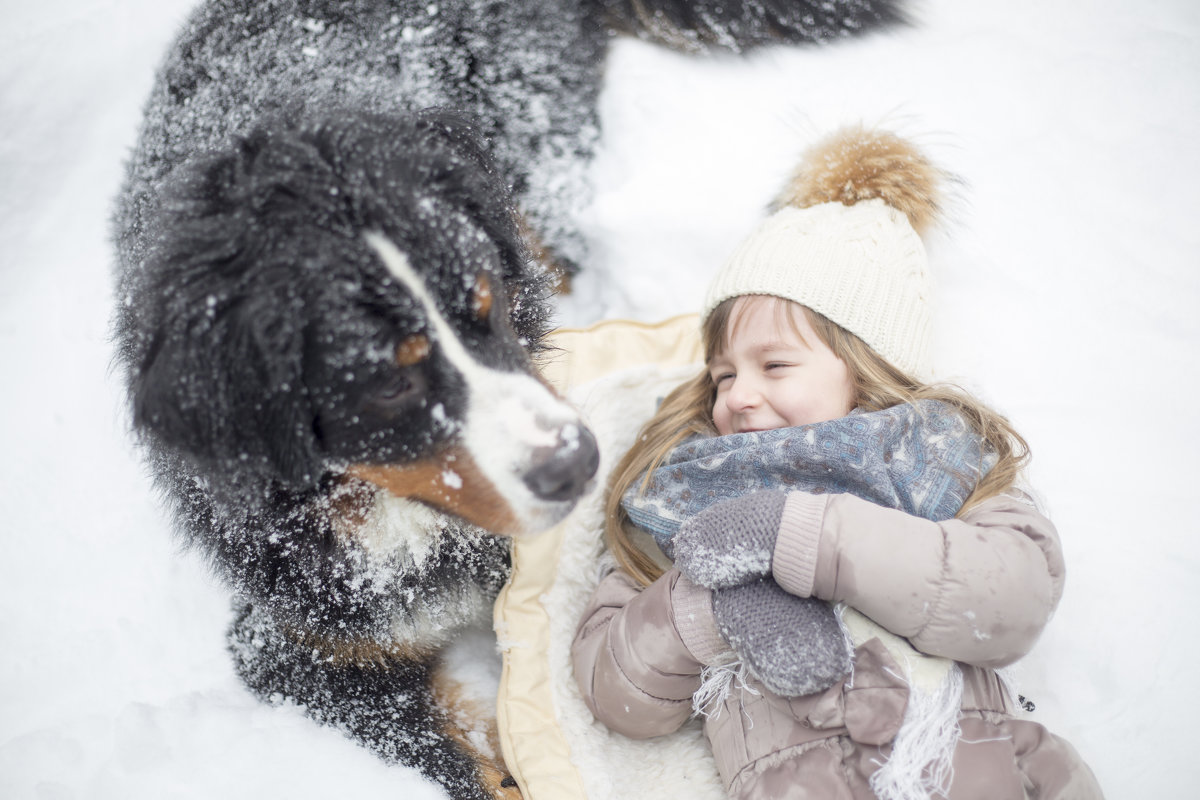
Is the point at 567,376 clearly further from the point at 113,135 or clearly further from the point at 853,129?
the point at 113,135

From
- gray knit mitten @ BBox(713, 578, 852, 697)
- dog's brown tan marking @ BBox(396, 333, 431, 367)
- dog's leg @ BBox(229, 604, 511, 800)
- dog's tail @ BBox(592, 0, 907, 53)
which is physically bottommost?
dog's leg @ BBox(229, 604, 511, 800)

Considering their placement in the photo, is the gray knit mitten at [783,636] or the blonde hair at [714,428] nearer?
the gray knit mitten at [783,636]

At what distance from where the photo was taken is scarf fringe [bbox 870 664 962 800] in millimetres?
1261

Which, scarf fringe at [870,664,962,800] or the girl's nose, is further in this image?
the girl's nose

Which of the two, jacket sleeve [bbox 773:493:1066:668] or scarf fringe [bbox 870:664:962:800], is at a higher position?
jacket sleeve [bbox 773:493:1066:668]

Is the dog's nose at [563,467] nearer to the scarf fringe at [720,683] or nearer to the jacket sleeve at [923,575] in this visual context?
the jacket sleeve at [923,575]

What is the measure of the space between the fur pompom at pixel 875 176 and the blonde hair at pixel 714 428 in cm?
42

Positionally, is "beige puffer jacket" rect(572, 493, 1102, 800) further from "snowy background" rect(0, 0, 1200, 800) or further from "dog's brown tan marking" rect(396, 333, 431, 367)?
"dog's brown tan marking" rect(396, 333, 431, 367)

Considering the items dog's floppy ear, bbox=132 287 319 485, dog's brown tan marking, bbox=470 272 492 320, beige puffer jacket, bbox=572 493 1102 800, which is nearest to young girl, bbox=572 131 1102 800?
beige puffer jacket, bbox=572 493 1102 800

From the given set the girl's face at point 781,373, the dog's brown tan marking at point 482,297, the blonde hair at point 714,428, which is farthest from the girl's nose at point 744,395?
the dog's brown tan marking at point 482,297

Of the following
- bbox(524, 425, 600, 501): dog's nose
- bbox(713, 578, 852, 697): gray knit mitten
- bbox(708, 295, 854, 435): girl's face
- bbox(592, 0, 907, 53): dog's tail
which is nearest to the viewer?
bbox(524, 425, 600, 501): dog's nose

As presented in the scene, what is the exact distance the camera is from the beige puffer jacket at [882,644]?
1.26 m

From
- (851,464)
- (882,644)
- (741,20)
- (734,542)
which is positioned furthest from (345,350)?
(741,20)

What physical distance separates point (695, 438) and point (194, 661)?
1.45 m
